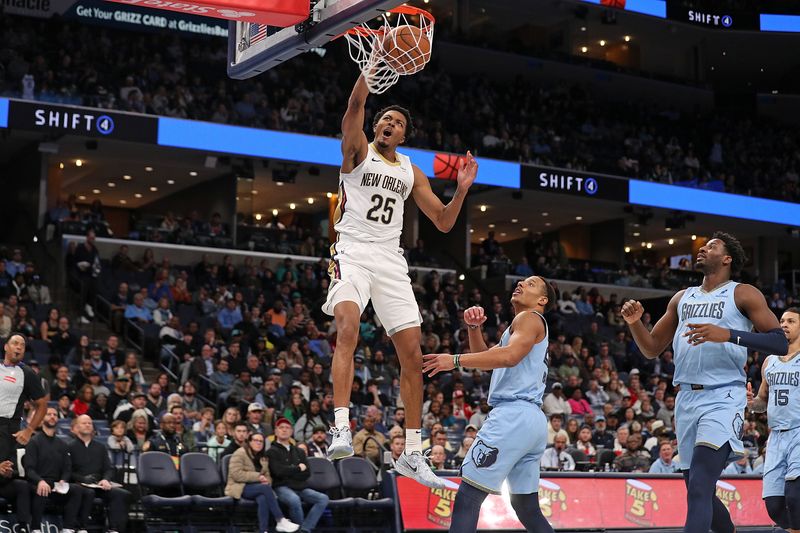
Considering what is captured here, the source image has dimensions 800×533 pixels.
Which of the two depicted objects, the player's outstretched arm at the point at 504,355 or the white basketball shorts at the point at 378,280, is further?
the white basketball shorts at the point at 378,280

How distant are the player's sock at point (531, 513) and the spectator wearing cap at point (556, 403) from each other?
12.3 metres

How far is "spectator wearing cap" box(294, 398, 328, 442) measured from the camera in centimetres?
1588

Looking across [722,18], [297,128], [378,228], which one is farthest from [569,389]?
[722,18]

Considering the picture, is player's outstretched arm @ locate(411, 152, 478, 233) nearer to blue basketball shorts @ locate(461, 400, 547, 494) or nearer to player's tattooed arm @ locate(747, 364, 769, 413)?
blue basketball shorts @ locate(461, 400, 547, 494)

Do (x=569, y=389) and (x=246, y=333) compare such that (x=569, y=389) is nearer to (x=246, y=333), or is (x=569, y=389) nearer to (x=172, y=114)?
(x=246, y=333)

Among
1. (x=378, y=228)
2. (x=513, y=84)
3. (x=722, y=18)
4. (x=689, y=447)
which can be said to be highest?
(x=722, y=18)

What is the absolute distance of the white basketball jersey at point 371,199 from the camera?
271 inches

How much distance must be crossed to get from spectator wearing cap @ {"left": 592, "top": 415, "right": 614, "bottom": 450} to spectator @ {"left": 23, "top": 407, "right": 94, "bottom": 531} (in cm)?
881

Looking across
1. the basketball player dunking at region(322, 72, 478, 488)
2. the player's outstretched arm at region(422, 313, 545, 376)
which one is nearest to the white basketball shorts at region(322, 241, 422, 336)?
the basketball player dunking at region(322, 72, 478, 488)

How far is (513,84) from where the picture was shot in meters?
35.1

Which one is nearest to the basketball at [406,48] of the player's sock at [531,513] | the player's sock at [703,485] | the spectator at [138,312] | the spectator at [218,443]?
the player's sock at [531,513]

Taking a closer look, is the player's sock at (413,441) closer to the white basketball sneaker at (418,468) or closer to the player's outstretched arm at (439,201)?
the white basketball sneaker at (418,468)

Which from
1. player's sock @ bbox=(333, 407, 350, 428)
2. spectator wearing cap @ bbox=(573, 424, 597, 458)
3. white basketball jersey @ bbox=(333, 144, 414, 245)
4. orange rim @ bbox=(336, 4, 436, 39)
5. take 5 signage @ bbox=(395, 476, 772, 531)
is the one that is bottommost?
take 5 signage @ bbox=(395, 476, 772, 531)

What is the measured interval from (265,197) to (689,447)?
89.7 feet
